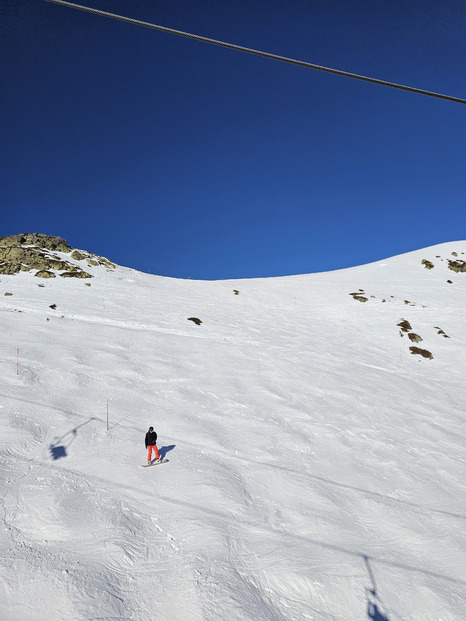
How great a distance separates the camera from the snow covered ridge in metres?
36.7

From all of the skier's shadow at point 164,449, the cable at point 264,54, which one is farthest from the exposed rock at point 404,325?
the cable at point 264,54

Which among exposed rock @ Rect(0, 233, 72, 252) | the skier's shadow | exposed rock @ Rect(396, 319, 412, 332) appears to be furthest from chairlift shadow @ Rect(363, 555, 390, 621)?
exposed rock @ Rect(0, 233, 72, 252)

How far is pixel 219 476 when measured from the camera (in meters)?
10.2

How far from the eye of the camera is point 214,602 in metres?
6.17

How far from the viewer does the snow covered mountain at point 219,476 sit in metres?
6.49

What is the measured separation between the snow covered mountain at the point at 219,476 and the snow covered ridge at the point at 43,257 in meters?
10.5

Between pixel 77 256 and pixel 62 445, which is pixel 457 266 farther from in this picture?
pixel 62 445

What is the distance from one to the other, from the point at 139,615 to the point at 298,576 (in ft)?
10.6

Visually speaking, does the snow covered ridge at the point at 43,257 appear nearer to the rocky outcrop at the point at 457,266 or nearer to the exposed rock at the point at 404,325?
the exposed rock at the point at 404,325

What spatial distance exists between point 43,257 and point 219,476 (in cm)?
3783

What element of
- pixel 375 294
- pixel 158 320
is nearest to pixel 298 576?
pixel 158 320

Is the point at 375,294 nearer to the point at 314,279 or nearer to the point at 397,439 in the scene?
the point at 314,279

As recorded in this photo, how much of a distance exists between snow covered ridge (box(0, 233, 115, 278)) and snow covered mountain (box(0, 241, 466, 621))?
34.3ft

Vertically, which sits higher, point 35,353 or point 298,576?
point 35,353
